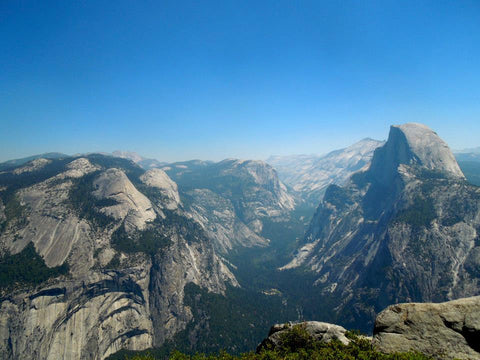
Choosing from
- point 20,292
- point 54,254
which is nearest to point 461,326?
point 20,292

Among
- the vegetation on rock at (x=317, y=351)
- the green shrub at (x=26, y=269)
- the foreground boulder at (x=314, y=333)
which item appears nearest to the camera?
the vegetation on rock at (x=317, y=351)

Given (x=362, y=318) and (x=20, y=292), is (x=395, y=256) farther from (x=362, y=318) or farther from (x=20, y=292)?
(x=20, y=292)

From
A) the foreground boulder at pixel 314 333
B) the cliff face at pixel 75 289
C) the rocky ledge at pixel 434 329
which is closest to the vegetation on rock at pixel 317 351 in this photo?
the foreground boulder at pixel 314 333

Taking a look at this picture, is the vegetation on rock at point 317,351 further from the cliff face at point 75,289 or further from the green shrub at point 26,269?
the green shrub at point 26,269

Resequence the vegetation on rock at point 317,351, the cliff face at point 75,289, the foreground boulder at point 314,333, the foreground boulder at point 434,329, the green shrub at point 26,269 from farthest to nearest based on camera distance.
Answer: the green shrub at point 26,269 → the cliff face at point 75,289 → the foreground boulder at point 314,333 → the vegetation on rock at point 317,351 → the foreground boulder at point 434,329

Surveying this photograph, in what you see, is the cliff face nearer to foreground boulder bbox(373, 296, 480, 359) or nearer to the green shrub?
the green shrub

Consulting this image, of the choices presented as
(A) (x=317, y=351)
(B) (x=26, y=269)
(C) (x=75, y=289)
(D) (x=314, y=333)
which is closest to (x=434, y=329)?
(A) (x=317, y=351)

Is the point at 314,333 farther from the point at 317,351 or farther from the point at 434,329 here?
the point at 434,329

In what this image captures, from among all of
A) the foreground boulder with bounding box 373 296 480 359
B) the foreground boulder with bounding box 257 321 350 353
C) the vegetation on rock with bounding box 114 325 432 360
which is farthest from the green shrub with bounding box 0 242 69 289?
the foreground boulder with bounding box 373 296 480 359
